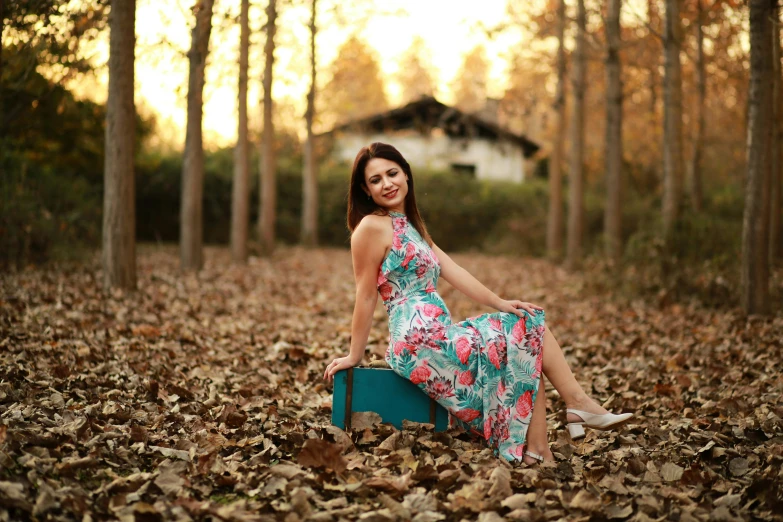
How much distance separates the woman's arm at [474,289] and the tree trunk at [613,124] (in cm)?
930

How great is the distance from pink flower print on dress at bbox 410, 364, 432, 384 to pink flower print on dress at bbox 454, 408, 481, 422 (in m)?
0.26

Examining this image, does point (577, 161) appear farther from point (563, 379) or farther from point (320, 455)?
point (320, 455)

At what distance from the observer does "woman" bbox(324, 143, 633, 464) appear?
12.3 feet

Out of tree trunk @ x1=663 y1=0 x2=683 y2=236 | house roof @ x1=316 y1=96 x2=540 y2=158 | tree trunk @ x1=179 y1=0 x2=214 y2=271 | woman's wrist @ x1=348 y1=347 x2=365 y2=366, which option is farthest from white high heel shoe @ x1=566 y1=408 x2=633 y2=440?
house roof @ x1=316 y1=96 x2=540 y2=158

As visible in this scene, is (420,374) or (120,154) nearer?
(420,374)

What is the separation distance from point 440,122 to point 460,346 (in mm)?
26512

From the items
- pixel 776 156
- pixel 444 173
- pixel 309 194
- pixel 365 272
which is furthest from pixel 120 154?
pixel 444 173

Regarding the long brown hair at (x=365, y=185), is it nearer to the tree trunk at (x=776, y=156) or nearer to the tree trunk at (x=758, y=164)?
the tree trunk at (x=758, y=164)

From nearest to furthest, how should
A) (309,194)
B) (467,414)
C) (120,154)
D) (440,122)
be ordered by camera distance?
1. (467,414)
2. (120,154)
3. (309,194)
4. (440,122)

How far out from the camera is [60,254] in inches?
449

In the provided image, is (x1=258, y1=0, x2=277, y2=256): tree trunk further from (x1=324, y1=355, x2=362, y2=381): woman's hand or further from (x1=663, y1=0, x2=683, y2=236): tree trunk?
(x1=324, y1=355, x2=362, y2=381): woman's hand

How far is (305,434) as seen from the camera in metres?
3.96

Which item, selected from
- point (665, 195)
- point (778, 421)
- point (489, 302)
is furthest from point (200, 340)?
point (665, 195)

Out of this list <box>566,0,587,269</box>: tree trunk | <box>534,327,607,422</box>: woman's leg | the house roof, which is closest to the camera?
<box>534,327,607,422</box>: woman's leg
